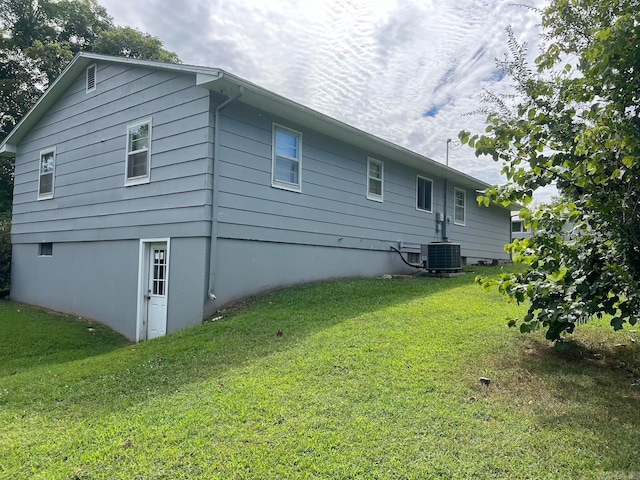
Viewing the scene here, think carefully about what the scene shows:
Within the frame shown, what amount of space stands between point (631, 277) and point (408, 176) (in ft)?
32.5

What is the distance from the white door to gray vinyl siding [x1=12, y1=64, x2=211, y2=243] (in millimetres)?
406

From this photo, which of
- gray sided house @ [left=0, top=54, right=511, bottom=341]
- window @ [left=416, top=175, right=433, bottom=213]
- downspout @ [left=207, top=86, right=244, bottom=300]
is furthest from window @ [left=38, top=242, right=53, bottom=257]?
window @ [left=416, top=175, right=433, bottom=213]

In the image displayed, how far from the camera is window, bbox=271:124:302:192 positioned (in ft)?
28.9

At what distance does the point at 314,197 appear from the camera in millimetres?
9656

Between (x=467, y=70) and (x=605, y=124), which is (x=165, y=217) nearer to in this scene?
(x=467, y=70)

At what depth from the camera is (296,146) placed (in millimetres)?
9297

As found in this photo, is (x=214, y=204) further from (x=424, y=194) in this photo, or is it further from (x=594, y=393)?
(x=424, y=194)

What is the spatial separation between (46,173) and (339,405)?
11679 mm

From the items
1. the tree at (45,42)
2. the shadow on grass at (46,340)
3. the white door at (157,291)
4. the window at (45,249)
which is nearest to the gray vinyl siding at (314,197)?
the white door at (157,291)

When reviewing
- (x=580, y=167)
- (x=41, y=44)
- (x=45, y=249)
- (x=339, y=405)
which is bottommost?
(x=339, y=405)

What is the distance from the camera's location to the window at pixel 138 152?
8867 millimetres

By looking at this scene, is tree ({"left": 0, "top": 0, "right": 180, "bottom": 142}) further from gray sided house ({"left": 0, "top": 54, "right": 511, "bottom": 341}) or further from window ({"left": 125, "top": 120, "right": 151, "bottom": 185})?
window ({"left": 125, "top": 120, "right": 151, "bottom": 185})

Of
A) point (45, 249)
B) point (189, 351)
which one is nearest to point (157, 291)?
point (189, 351)

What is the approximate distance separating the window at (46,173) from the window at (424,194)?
10220mm
